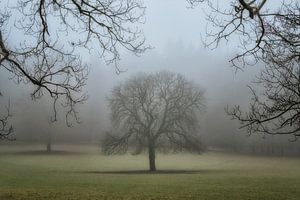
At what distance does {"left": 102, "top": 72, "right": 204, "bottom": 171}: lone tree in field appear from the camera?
152ft

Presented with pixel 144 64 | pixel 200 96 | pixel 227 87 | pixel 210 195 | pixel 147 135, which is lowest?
pixel 210 195

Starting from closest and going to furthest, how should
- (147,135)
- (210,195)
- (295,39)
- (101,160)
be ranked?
(295,39)
(210,195)
(147,135)
(101,160)

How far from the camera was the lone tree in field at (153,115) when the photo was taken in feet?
152

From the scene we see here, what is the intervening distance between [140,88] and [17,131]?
101 feet

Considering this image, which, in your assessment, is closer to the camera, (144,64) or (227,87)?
(227,87)

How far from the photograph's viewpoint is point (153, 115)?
48312 millimetres

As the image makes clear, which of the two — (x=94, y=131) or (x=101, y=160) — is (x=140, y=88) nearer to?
(x=101, y=160)

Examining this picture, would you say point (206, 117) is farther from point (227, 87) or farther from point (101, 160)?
point (101, 160)

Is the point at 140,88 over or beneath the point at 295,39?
over

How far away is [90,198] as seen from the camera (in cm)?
1770

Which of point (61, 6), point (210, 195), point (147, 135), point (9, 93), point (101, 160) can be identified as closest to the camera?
point (61, 6)

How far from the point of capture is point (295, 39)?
A: 17.0 metres

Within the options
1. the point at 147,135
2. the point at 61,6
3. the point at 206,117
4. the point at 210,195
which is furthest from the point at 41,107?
the point at 61,6

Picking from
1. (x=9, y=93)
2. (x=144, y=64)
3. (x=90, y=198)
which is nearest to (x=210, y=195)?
(x=90, y=198)
